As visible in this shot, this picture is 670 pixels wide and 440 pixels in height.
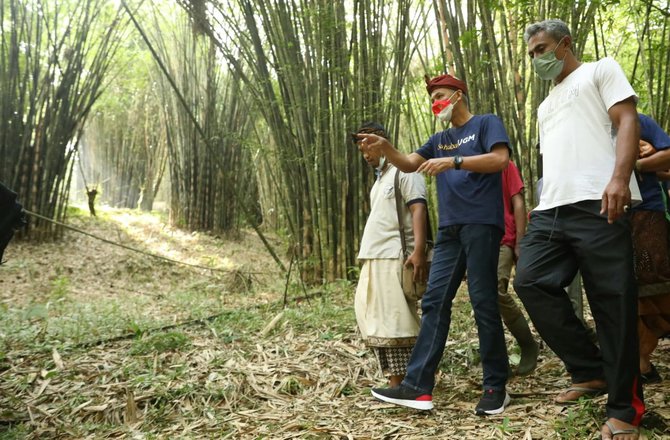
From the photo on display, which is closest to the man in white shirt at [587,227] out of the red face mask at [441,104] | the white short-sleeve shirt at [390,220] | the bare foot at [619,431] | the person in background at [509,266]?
the bare foot at [619,431]

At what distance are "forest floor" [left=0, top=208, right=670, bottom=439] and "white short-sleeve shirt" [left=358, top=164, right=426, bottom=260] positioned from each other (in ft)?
1.93

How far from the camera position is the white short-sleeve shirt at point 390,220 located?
2.38 metres

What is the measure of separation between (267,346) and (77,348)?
972 mm

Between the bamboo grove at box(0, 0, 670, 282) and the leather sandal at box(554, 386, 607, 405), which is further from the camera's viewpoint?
the bamboo grove at box(0, 0, 670, 282)

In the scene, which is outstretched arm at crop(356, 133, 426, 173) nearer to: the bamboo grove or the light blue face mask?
the light blue face mask

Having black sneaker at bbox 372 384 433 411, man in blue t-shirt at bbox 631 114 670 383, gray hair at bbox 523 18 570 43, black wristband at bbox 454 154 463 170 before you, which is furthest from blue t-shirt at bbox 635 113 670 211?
black sneaker at bbox 372 384 433 411

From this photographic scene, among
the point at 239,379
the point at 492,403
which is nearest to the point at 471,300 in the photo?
the point at 492,403

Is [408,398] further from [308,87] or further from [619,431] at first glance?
[308,87]

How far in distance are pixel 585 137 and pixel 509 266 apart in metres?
0.88

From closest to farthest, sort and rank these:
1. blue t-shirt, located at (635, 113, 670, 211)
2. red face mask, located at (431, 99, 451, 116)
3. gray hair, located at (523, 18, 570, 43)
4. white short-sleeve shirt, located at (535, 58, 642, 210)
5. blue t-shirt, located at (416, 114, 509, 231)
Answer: white short-sleeve shirt, located at (535, 58, 642, 210) → gray hair, located at (523, 18, 570, 43) → blue t-shirt, located at (635, 113, 670, 211) → blue t-shirt, located at (416, 114, 509, 231) → red face mask, located at (431, 99, 451, 116)

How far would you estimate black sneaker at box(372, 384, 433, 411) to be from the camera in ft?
6.73

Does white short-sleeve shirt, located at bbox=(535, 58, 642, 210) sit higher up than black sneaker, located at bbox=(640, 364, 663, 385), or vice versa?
white short-sleeve shirt, located at bbox=(535, 58, 642, 210)

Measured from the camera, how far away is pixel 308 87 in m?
4.10

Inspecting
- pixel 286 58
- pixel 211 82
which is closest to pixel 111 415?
pixel 286 58
